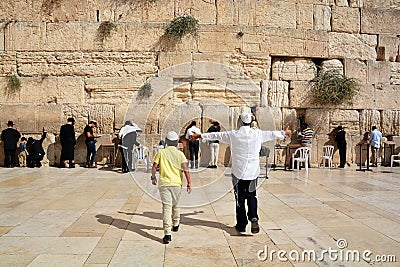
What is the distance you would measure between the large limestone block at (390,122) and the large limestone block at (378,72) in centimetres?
112

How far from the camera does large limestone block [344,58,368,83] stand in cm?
1266

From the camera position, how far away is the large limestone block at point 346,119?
12453 mm

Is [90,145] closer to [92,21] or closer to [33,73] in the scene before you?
[33,73]

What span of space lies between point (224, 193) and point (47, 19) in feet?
29.0

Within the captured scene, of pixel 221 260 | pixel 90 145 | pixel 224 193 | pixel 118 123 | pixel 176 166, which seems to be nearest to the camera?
pixel 221 260

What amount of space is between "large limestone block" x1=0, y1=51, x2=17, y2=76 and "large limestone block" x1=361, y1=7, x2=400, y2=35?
1195cm

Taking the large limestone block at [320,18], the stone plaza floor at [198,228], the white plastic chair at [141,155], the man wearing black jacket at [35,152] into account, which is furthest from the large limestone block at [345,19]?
the man wearing black jacket at [35,152]

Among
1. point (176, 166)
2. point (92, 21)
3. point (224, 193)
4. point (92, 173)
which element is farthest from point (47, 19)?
point (176, 166)

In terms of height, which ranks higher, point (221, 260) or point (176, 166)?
point (176, 166)

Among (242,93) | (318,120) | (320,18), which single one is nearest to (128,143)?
(242,93)

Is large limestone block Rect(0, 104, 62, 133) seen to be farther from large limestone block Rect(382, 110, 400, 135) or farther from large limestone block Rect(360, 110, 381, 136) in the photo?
large limestone block Rect(382, 110, 400, 135)

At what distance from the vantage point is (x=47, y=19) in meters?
12.1

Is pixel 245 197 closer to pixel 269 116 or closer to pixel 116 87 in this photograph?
pixel 269 116

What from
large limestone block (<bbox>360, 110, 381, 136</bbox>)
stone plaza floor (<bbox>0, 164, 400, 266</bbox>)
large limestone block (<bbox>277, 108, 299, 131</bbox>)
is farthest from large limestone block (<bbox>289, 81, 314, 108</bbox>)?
stone plaza floor (<bbox>0, 164, 400, 266</bbox>)
